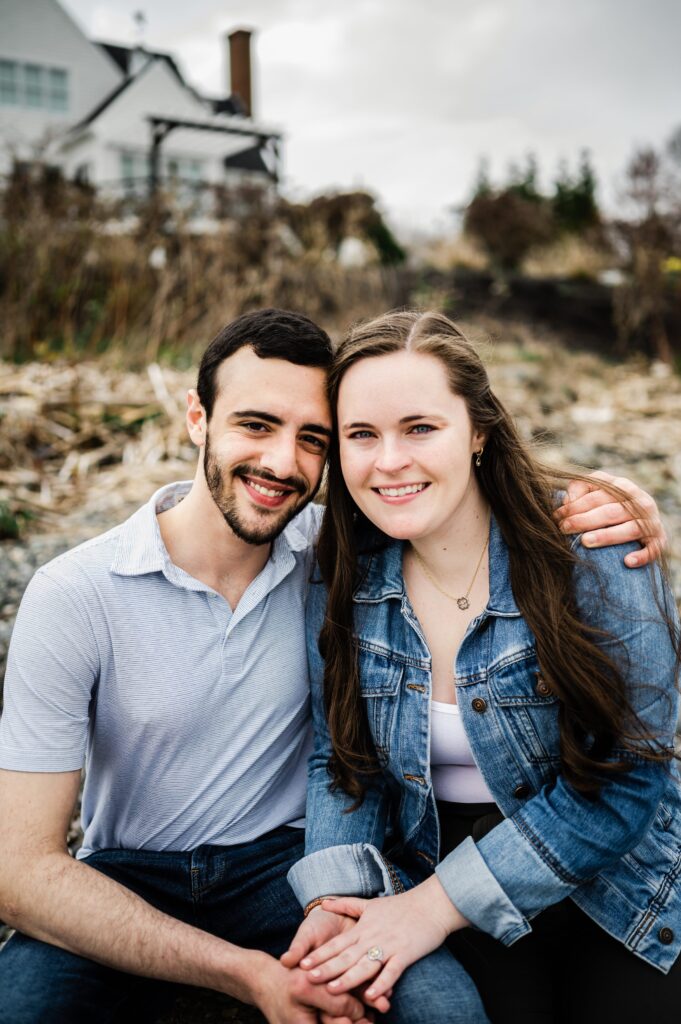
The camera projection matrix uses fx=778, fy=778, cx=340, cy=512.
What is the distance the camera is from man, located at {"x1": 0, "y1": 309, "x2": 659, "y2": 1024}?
1984mm

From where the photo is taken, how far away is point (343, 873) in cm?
212

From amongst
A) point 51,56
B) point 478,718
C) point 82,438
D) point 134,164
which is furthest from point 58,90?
point 478,718

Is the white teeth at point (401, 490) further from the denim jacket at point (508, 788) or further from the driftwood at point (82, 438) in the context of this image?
the driftwood at point (82, 438)

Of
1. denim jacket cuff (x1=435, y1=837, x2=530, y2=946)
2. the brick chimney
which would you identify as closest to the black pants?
denim jacket cuff (x1=435, y1=837, x2=530, y2=946)

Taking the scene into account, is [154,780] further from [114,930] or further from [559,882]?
[559,882]

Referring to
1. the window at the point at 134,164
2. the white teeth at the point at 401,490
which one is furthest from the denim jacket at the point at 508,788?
the window at the point at 134,164

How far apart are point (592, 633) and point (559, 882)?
2.10ft

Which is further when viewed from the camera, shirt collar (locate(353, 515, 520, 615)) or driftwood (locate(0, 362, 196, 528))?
driftwood (locate(0, 362, 196, 528))

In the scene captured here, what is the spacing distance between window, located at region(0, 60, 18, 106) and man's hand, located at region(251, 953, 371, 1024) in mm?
29012

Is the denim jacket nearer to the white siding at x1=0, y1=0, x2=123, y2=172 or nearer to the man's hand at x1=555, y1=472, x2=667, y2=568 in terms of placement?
the man's hand at x1=555, y1=472, x2=667, y2=568

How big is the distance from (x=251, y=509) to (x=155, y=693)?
60 centimetres

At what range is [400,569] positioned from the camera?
2.39 metres

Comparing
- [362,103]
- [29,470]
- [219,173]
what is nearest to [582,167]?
[362,103]

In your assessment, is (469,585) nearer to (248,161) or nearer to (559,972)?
(559,972)
